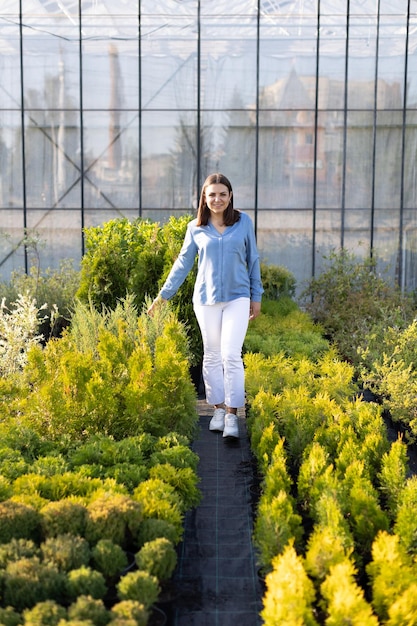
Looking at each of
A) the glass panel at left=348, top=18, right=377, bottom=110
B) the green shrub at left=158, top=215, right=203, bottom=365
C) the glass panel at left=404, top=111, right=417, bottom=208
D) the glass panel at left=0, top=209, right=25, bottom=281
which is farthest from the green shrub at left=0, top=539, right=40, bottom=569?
the glass panel at left=348, top=18, right=377, bottom=110

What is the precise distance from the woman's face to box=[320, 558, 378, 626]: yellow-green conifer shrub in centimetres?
251

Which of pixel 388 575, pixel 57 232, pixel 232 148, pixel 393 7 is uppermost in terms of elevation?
pixel 393 7

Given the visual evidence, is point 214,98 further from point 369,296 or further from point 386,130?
point 369,296

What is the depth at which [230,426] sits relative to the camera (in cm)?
456

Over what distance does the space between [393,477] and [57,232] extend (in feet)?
23.6

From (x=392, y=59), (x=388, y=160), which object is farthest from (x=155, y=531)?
(x=392, y=59)

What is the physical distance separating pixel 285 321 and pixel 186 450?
12.0 ft

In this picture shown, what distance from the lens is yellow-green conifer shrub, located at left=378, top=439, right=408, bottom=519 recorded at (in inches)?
128

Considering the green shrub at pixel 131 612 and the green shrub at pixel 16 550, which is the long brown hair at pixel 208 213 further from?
the green shrub at pixel 131 612

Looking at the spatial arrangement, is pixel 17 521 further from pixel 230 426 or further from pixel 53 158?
pixel 53 158

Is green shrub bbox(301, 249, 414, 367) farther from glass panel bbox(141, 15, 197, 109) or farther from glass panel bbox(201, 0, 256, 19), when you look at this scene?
glass panel bbox(201, 0, 256, 19)

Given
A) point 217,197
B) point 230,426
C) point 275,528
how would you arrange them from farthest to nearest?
point 230,426 → point 217,197 → point 275,528

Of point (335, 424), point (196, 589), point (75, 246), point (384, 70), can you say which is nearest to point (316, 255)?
point (384, 70)

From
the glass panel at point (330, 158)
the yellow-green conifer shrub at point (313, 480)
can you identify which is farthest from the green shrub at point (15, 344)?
the glass panel at point (330, 158)
